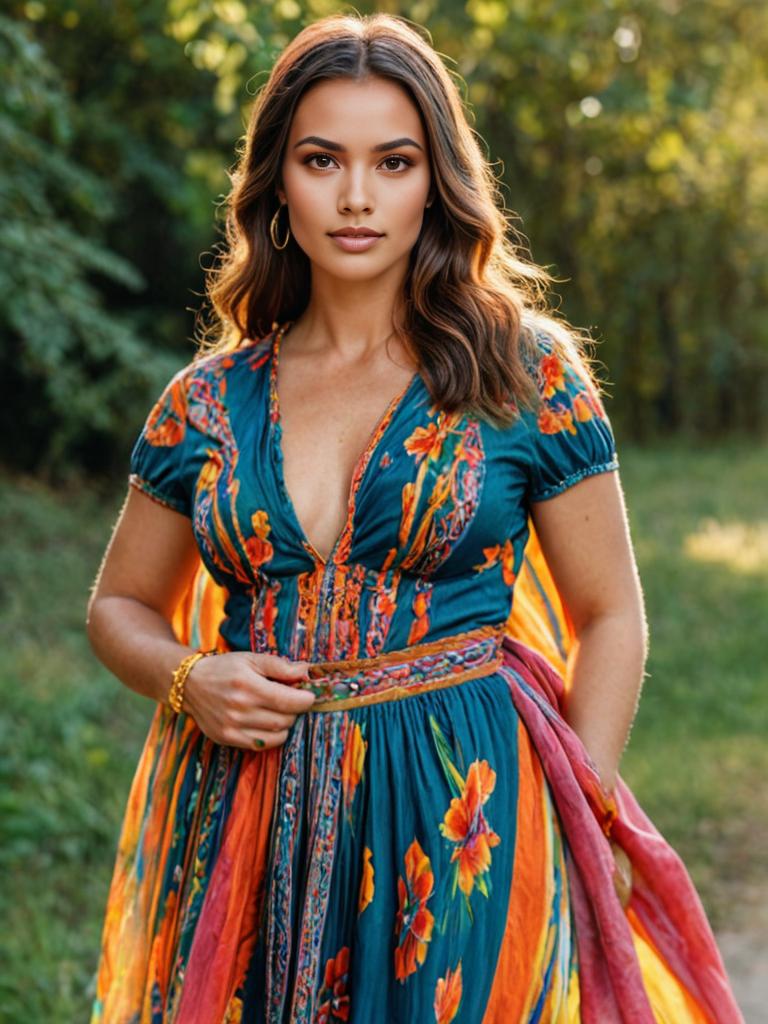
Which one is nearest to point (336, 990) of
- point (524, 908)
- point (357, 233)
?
point (524, 908)

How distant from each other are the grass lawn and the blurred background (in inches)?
0.5

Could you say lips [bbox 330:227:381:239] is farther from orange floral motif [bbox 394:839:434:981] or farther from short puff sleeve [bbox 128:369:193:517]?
orange floral motif [bbox 394:839:434:981]

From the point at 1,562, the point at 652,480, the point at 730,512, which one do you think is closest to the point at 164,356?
the point at 1,562

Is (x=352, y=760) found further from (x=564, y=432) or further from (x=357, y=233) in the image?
(x=357, y=233)

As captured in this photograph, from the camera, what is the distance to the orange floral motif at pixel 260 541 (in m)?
1.93

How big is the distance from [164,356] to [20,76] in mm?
3739

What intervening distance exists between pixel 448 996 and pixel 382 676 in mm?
432

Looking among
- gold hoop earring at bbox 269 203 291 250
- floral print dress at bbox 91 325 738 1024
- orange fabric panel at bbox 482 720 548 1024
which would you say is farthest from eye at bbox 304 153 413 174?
orange fabric panel at bbox 482 720 548 1024

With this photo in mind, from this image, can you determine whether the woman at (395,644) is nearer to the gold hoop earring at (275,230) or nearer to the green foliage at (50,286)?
the gold hoop earring at (275,230)

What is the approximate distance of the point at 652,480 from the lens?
12.1 m

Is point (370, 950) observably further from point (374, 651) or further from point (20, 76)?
point (20, 76)

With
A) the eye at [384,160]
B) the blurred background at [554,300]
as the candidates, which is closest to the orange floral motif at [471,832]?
the blurred background at [554,300]

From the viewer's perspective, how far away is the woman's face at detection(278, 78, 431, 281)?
6.32ft

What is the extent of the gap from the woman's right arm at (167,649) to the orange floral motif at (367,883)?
0.20 m
